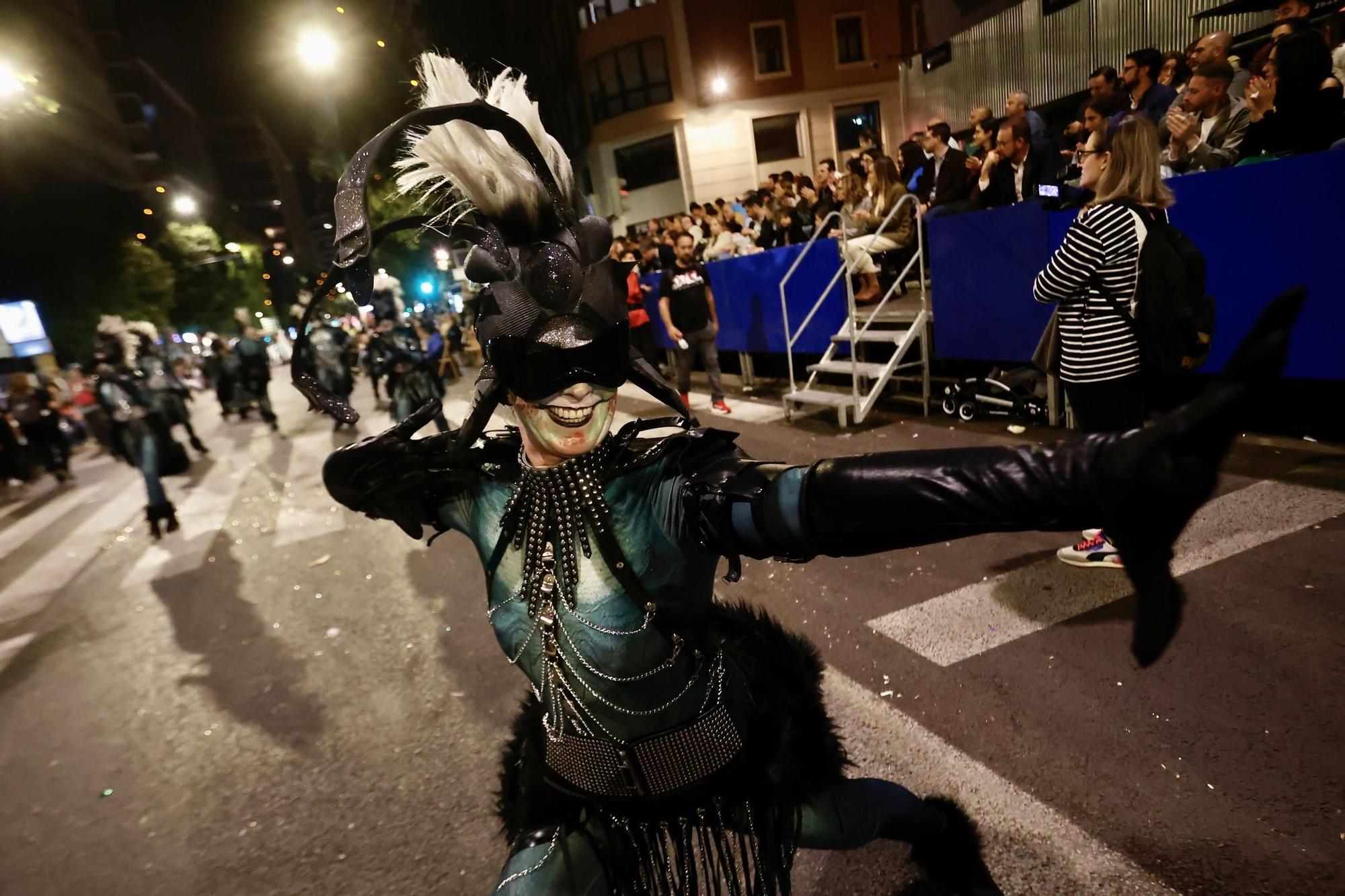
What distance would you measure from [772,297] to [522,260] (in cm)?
899

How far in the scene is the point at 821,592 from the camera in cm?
439

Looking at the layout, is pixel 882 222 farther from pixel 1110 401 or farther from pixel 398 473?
pixel 398 473

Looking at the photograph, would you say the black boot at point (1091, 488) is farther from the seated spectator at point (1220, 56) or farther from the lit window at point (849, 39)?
the lit window at point (849, 39)

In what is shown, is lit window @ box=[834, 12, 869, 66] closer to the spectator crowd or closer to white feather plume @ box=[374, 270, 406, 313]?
the spectator crowd

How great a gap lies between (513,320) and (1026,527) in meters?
1.07

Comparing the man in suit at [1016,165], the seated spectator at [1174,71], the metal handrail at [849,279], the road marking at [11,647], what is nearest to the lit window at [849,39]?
the metal handrail at [849,279]

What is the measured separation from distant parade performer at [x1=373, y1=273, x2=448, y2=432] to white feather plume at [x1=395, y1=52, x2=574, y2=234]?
20.6ft

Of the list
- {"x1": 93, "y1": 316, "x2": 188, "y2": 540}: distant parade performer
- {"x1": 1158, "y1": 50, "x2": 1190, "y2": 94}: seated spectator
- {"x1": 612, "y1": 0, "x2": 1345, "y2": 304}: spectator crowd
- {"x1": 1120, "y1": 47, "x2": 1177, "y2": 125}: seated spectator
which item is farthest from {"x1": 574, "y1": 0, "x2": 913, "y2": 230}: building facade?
{"x1": 93, "y1": 316, "x2": 188, "y2": 540}: distant parade performer

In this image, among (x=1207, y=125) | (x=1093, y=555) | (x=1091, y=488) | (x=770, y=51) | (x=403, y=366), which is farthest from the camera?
(x=770, y=51)

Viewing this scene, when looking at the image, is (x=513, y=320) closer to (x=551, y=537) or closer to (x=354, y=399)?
(x=551, y=537)

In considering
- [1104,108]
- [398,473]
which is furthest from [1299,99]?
[398,473]

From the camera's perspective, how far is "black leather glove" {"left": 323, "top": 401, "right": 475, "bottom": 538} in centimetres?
176

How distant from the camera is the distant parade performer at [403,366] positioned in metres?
8.42

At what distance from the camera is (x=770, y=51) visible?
26875mm
